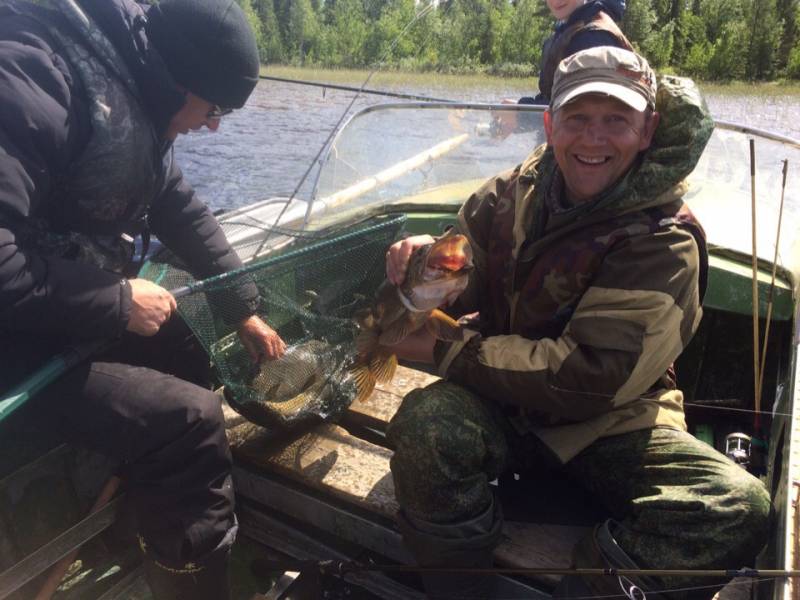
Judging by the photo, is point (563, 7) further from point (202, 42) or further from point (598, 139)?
point (202, 42)

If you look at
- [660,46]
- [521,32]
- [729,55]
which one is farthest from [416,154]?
[729,55]

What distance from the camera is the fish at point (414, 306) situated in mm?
2496

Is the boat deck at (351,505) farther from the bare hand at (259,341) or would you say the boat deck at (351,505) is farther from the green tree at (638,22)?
the green tree at (638,22)

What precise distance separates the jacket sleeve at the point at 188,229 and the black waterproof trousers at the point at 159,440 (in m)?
1.01

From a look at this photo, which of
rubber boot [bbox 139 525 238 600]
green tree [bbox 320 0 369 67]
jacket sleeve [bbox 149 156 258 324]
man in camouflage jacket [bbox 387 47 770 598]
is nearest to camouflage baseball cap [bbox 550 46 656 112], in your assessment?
man in camouflage jacket [bbox 387 47 770 598]

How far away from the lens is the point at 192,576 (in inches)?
103

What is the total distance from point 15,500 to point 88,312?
42.5 inches

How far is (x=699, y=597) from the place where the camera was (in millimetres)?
2297

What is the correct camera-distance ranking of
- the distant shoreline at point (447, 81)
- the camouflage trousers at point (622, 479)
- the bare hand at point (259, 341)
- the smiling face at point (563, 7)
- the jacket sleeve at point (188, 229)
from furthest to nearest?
1. the distant shoreline at point (447, 81)
2. the smiling face at point (563, 7)
3. the jacket sleeve at point (188, 229)
4. the bare hand at point (259, 341)
5. the camouflage trousers at point (622, 479)

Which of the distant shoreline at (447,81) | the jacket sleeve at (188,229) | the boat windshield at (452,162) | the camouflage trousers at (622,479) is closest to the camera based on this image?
the camouflage trousers at (622,479)

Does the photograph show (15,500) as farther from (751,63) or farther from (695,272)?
(751,63)

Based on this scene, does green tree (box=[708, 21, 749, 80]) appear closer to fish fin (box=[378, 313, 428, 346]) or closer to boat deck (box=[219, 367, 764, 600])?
boat deck (box=[219, 367, 764, 600])

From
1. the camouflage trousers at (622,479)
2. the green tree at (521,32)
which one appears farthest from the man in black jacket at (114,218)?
the green tree at (521,32)

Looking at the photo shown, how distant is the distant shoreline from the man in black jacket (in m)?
15.8
